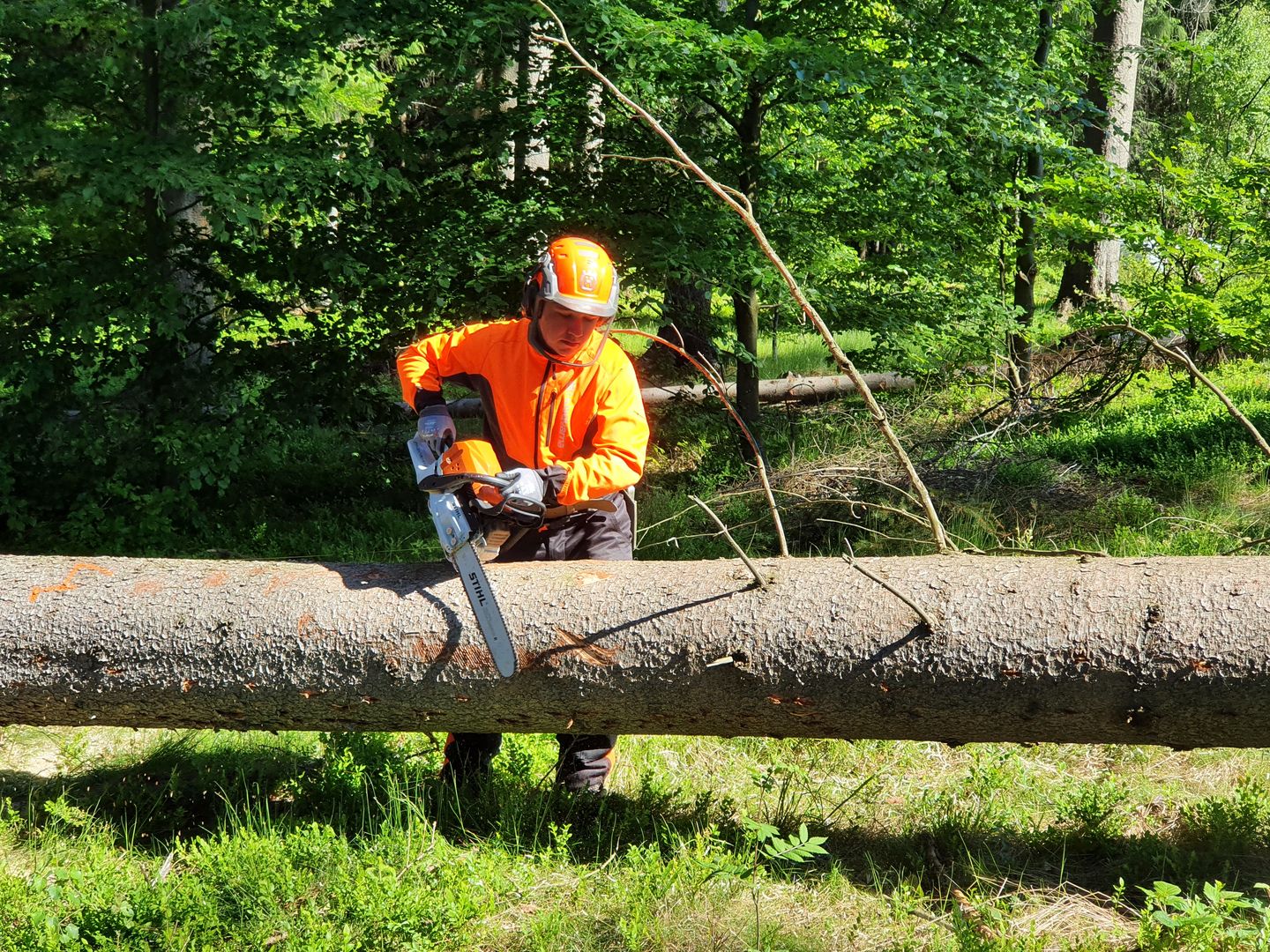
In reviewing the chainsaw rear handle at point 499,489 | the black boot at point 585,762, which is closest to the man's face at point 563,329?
the chainsaw rear handle at point 499,489

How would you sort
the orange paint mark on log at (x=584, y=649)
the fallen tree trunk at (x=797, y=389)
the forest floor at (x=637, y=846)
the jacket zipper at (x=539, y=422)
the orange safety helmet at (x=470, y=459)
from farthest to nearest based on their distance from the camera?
the fallen tree trunk at (x=797, y=389)
the jacket zipper at (x=539, y=422)
the orange safety helmet at (x=470, y=459)
the orange paint mark on log at (x=584, y=649)
the forest floor at (x=637, y=846)

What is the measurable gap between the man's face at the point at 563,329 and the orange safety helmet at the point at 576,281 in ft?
0.12

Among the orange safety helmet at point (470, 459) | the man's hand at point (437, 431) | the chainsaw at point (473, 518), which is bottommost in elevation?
the chainsaw at point (473, 518)

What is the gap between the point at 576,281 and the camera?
3289 mm

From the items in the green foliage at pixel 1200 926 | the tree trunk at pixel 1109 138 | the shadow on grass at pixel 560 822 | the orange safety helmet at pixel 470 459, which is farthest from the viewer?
the tree trunk at pixel 1109 138

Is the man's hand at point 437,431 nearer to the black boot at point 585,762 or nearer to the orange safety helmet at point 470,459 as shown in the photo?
the orange safety helmet at point 470,459

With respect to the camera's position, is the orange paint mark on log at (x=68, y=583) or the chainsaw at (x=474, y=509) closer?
the chainsaw at (x=474, y=509)

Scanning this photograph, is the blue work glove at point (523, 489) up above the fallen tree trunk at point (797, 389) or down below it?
below

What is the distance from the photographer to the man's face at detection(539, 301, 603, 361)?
11.0ft

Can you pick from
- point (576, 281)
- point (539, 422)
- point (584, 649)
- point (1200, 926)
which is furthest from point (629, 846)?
point (576, 281)

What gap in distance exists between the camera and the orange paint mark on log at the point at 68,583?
3.12 metres

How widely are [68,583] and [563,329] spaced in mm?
1798

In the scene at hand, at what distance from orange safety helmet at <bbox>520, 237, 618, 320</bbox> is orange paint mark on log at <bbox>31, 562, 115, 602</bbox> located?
1.66 m

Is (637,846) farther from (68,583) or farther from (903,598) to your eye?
(68,583)
